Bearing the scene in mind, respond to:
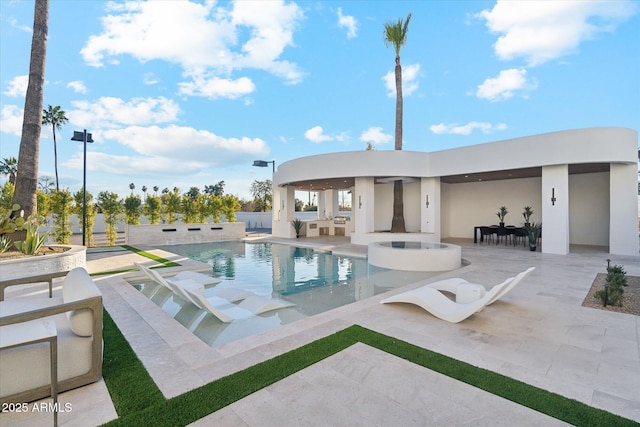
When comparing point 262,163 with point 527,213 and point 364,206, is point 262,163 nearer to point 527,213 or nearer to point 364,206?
point 364,206

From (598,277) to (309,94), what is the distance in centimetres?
1517

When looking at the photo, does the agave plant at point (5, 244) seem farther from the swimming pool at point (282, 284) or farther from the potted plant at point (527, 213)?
the potted plant at point (527, 213)

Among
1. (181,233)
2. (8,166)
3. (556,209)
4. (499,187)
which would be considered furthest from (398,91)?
(8,166)

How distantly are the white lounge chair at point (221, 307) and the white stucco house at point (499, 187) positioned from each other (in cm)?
961

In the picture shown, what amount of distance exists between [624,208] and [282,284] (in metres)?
13.0

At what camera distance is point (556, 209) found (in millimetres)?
11320

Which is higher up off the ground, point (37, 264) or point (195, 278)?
point (37, 264)

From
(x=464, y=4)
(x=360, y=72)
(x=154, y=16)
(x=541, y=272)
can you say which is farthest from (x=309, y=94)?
(x=541, y=272)

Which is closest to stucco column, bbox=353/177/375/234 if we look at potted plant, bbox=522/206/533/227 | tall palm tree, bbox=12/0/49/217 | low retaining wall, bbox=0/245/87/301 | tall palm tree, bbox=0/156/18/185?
potted plant, bbox=522/206/533/227

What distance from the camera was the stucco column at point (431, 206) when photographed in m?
14.7

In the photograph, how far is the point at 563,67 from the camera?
10.9 meters

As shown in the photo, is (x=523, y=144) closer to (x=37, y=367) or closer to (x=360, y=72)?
(x=360, y=72)

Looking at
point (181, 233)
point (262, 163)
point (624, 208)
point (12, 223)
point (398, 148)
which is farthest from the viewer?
point (262, 163)

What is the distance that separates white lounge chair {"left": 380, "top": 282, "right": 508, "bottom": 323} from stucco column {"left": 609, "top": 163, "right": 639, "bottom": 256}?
10487 millimetres
